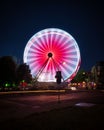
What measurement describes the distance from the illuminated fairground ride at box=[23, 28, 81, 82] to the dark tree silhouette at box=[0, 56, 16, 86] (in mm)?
5336

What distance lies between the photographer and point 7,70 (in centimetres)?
6081

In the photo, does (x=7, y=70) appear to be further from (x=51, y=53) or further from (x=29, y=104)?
(x=29, y=104)

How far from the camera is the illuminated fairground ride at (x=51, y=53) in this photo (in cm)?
5588

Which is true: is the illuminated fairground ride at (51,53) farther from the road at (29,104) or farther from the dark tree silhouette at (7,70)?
the road at (29,104)

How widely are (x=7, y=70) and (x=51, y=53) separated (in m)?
11.9

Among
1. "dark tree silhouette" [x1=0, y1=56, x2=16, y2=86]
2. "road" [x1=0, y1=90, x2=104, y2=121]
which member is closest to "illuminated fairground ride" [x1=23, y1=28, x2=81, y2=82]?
"dark tree silhouette" [x1=0, y1=56, x2=16, y2=86]

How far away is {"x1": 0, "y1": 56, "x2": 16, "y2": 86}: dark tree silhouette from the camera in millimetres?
60219

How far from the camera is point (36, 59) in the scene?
57.2 m

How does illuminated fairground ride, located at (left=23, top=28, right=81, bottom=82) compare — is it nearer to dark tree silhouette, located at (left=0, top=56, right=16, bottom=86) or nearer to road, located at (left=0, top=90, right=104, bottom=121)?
dark tree silhouette, located at (left=0, top=56, right=16, bottom=86)

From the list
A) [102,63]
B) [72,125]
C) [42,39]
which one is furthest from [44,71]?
[102,63]

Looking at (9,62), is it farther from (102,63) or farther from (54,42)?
(102,63)

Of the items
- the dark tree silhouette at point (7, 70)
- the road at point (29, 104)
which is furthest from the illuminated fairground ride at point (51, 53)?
the road at point (29, 104)

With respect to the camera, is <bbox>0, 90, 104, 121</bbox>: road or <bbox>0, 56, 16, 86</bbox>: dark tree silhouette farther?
<bbox>0, 56, 16, 86</bbox>: dark tree silhouette

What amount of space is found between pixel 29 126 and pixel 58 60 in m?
46.5
